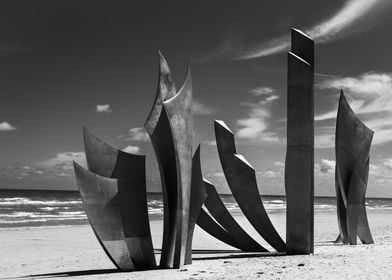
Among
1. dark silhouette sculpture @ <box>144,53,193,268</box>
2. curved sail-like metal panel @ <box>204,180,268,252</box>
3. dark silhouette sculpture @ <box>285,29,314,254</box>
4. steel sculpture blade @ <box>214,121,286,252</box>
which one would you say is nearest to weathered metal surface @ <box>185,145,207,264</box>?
→ dark silhouette sculpture @ <box>144,53,193,268</box>

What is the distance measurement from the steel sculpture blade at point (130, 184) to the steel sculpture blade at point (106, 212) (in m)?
0.13

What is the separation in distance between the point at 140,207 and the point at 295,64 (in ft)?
17.0

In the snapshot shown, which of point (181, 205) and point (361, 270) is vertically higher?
point (181, 205)

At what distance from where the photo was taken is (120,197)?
29.0 ft

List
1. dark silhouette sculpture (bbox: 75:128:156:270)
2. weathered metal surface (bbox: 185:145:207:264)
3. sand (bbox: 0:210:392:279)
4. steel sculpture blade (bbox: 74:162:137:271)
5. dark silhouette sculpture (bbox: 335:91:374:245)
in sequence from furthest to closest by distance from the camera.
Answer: dark silhouette sculpture (bbox: 335:91:374:245) < weathered metal surface (bbox: 185:145:207:264) < dark silhouette sculpture (bbox: 75:128:156:270) < steel sculpture blade (bbox: 74:162:137:271) < sand (bbox: 0:210:392:279)

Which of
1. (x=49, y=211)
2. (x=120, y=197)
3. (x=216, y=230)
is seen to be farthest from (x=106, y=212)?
(x=49, y=211)

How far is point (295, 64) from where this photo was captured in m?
Result: 11.0

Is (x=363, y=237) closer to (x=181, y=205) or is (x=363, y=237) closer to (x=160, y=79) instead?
(x=181, y=205)

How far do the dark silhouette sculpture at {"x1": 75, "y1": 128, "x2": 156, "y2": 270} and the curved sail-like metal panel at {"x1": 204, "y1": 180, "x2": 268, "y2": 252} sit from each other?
2814 millimetres

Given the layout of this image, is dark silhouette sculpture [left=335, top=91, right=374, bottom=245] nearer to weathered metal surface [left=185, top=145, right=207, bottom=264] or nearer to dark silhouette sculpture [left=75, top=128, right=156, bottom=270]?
weathered metal surface [left=185, top=145, right=207, bottom=264]

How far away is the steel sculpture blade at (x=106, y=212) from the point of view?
Result: 8.42 m

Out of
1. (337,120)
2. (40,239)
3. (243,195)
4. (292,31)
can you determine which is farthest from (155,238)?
(292,31)

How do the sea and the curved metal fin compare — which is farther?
the sea

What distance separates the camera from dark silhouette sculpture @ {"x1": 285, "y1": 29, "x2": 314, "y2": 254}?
1073 centimetres
